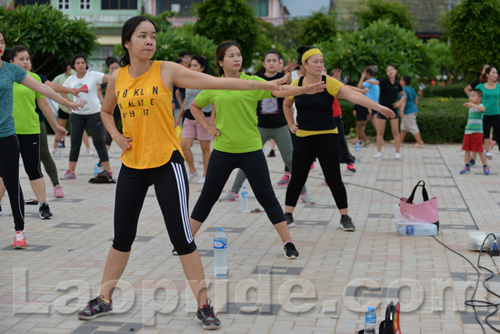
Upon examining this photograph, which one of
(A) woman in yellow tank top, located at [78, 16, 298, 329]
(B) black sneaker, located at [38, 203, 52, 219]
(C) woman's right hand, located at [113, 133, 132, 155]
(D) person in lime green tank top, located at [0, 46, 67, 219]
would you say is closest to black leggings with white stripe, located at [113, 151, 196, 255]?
(A) woman in yellow tank top, located at [78, 16, 298, 329]

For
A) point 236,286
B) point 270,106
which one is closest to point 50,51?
point 270,106

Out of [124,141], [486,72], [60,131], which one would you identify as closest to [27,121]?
[60,131]

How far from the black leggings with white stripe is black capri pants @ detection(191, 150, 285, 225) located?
1742 millimetres

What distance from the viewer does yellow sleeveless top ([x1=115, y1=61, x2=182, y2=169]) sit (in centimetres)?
466

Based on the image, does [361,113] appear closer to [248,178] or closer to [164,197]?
[248,178]

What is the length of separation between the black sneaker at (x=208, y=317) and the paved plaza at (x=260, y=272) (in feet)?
0.20

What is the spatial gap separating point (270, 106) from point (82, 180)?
3936 mm

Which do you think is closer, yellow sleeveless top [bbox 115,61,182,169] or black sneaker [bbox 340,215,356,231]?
yellow sleeveless top [bbox 115,61,182,169]

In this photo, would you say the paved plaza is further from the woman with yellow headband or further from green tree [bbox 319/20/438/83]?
green tree [bbox 319/20/438/83]

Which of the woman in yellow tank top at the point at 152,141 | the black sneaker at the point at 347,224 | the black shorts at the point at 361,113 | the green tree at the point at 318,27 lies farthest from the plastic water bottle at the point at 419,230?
the green tree at the point at 318,27

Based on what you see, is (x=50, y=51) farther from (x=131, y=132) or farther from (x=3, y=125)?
(x=131, y=132)

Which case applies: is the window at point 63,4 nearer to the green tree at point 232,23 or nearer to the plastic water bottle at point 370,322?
the green tree at point 232,23

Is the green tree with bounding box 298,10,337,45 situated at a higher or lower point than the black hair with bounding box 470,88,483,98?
higher

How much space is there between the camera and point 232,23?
33531mm
